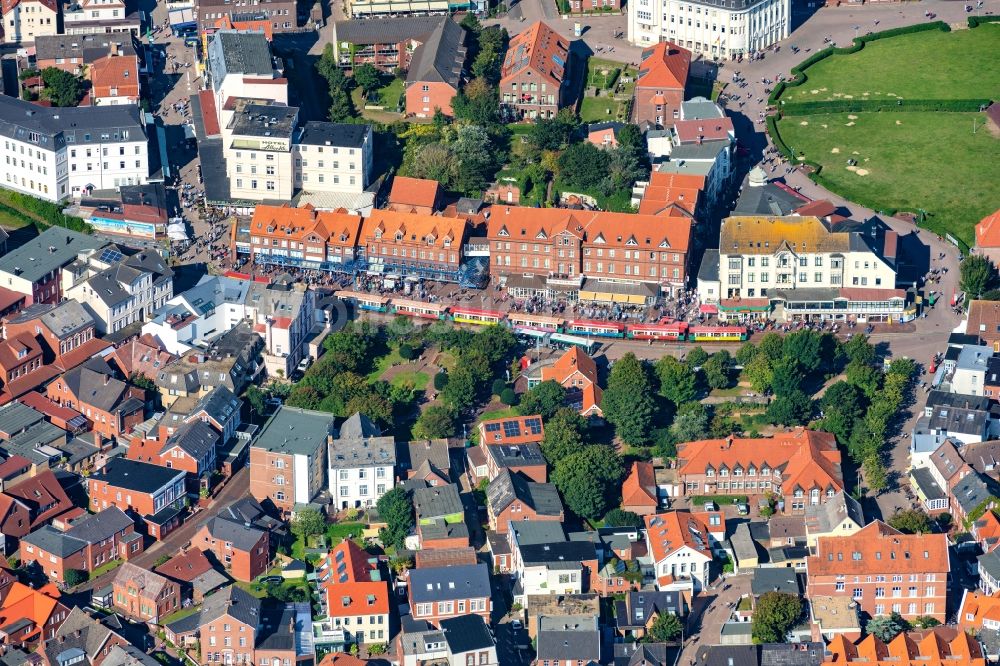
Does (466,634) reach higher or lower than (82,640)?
higher

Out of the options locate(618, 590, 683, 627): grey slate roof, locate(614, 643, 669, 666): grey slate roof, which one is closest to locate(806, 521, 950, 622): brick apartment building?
locate(618, 590, 683, 627): grey slate roof

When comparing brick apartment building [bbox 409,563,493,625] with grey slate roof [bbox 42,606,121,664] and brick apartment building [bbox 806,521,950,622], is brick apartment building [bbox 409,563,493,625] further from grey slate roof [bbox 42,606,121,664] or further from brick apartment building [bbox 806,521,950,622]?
brick apartment building [bbox 806,521,950,622]

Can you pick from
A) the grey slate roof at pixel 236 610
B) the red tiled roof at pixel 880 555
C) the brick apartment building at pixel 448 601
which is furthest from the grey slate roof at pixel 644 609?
the grey slate roof at pixel 236 610

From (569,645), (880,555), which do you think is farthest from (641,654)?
(880,555)

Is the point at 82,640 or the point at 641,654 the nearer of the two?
the point at 641,654

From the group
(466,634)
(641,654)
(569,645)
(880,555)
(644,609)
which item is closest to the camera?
(641,654)

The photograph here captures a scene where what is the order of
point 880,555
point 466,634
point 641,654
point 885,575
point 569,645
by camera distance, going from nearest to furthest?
point 641,654 → point 569,645 → point 466,634 → point 885,575 → point 880,555

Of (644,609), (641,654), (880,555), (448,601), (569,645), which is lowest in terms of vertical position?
(641,654)

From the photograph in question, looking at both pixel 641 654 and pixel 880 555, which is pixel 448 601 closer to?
pixel 641 654
